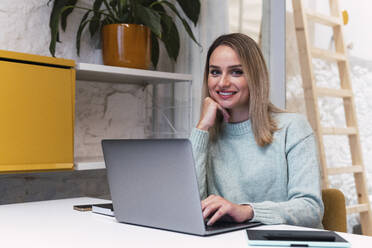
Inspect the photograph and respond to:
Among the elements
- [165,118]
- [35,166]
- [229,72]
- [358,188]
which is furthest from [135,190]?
[165,118]

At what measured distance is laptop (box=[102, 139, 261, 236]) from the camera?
3.58 ft

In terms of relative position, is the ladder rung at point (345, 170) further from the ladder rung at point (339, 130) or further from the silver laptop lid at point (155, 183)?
the silver laptop lid at point (155, 183)

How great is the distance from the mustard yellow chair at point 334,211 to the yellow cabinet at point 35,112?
1125 mm

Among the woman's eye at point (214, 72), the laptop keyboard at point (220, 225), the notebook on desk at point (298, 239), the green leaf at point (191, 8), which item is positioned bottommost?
the notebook on desk at point (298, 239)

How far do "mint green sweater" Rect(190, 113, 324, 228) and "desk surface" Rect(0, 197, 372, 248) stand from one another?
29cm

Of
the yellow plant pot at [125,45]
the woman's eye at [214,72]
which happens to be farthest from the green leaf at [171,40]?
the woman's eye at [214,72]

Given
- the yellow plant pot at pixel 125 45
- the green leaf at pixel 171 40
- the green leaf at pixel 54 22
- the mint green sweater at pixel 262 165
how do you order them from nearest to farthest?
the mint green sweater at pixel 262 165, the green leaf at pixel 54 22, the yellow plant pot at pixel 125 45, the green leaf at pixel 171 40

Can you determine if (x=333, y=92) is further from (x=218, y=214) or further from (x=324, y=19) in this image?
(x=218, y=214)

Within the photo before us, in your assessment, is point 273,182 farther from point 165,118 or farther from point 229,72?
point 165,118

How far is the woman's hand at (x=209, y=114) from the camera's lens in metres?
1.71

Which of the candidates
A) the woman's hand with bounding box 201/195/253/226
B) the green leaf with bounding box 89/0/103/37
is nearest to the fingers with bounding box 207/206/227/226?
the woman's hand with bounding box 201/195/253/226

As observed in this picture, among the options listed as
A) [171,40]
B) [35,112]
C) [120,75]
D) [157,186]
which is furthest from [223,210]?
[171,40]

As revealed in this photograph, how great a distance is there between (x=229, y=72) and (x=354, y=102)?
2.34 ft

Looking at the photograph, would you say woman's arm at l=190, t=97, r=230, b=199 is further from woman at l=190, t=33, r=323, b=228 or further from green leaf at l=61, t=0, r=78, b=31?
green leaf at l=61, t=0, r=78, b=31
